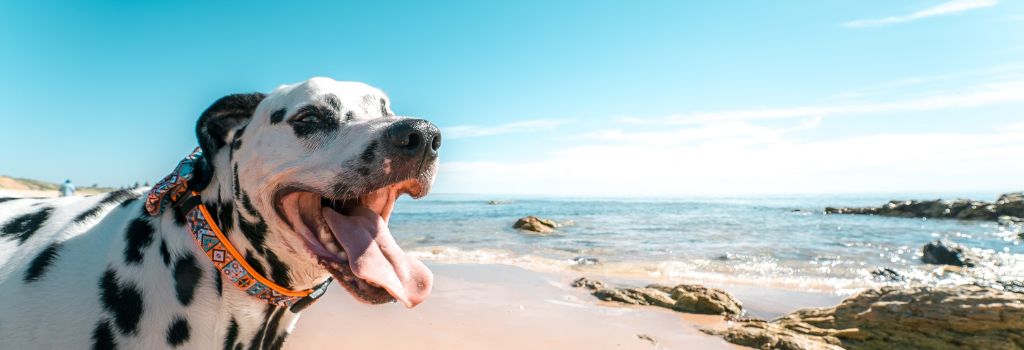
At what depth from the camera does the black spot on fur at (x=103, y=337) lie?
6.12 ft

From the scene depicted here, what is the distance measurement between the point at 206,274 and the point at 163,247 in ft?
0.73

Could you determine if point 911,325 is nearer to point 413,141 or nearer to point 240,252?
point 413,141

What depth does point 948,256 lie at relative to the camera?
12164mm

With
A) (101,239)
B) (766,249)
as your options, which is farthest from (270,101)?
(766,249)

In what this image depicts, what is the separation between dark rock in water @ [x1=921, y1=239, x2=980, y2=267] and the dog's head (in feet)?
48.5

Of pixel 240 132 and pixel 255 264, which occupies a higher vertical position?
pixel 240 132

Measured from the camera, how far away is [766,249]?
13.7m

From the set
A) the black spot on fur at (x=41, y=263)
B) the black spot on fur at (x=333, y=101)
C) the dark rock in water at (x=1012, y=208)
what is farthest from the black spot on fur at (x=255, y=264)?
the dark rock in water at (x=1012, y=208)

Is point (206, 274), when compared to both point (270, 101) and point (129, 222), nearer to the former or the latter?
point (129, 222)

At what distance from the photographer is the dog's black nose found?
191cm

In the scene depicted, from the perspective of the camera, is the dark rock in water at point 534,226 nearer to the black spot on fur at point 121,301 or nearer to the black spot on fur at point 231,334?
the black spot on fur at point 231,334

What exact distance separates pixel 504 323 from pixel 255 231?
3.95m

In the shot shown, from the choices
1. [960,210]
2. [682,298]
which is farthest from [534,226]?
[960,210]

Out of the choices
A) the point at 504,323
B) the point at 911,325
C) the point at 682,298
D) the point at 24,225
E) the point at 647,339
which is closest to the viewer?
the point at 24,225
